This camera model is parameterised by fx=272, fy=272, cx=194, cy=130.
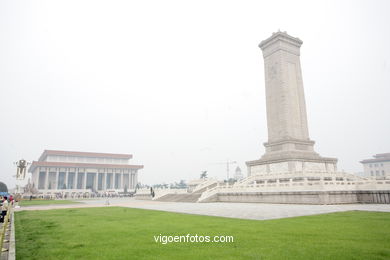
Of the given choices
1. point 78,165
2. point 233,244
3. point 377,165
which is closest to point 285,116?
point 233,244

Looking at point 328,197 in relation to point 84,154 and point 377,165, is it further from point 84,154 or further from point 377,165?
point 377,165

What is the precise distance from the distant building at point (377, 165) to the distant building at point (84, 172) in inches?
3077

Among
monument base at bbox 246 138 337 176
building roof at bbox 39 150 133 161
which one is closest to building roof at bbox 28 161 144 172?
building roof at bbox 39 150 133 161

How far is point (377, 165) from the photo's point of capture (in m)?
93.2

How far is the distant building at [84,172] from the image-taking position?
258 feet

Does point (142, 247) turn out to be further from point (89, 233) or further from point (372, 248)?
point (372, 248)

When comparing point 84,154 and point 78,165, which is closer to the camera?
point 78,165

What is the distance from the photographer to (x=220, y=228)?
8391mm

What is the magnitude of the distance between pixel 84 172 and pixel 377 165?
9658 centimetres

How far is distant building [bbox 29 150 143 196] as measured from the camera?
7856 centimetres

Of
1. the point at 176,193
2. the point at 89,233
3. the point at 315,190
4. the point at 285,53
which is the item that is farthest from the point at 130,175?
the point at 89,233

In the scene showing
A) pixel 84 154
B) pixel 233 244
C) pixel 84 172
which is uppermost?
pixel 84 154

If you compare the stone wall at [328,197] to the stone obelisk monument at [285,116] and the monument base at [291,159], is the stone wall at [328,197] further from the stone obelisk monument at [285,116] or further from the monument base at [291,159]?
Answer: the stone obelisk monument at [285,116]

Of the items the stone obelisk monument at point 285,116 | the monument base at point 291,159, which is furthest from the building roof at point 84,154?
the monument base at point 291,159
